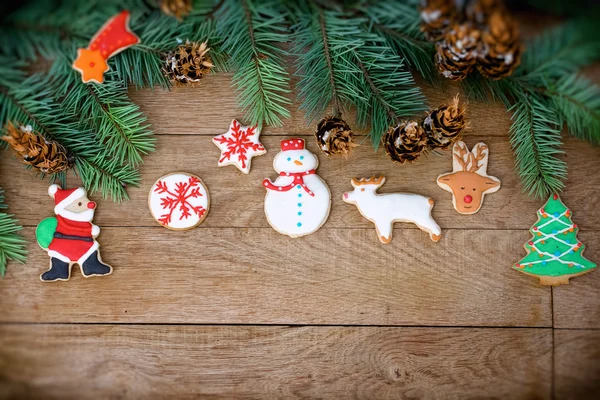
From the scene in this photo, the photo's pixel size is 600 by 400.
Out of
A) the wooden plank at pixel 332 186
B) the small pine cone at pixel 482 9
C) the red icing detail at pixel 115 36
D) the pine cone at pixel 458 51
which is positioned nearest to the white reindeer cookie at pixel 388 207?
the wooden plank at pixel 332 186

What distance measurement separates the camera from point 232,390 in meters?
1.06

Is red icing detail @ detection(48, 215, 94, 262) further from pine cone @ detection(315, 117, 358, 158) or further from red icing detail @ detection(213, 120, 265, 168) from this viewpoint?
pine cone @ detection(315, 117, 358, 158)

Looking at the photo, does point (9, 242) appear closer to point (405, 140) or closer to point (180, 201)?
point (180, 201)

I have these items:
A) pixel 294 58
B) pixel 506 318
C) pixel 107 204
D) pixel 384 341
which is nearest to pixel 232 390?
pixel 384 341

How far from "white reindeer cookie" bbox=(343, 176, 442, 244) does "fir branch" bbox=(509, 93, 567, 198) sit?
21 centimetres

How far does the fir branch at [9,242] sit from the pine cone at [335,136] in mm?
686

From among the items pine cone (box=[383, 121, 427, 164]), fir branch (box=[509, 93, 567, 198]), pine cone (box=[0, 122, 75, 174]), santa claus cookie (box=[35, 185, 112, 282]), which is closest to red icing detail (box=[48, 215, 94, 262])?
santa claus cookie (box=[35, 185, 112, 282])

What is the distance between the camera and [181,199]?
104cm

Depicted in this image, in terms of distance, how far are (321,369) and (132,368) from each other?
0.41m

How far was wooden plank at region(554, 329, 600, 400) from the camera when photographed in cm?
104

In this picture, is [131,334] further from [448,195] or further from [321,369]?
[448,195]

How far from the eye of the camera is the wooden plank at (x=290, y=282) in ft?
3.43

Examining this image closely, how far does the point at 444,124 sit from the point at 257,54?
1.23 feet

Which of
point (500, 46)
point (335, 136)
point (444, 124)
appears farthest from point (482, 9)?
point (335, 136)
